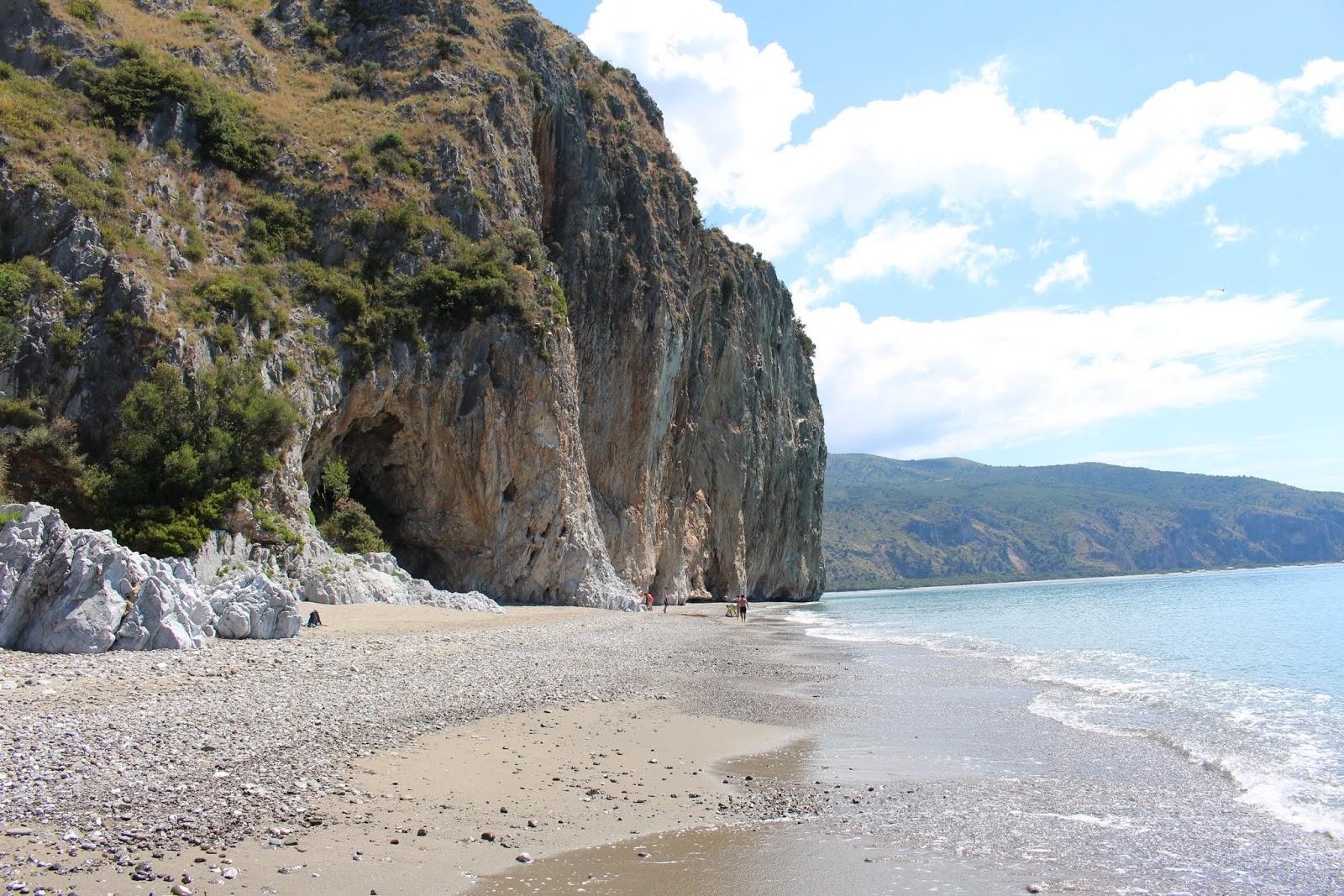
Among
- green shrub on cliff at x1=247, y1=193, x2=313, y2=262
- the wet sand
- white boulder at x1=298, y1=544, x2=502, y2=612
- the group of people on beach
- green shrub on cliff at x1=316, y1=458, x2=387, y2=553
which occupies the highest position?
green shrub on cliff at x1=247, y1=193, x2=313, y2=262

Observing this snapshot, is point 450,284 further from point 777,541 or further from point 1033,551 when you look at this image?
point 1033,551

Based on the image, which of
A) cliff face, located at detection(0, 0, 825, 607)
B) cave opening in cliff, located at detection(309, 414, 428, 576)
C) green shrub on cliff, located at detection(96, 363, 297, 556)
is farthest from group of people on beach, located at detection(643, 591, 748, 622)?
green shrub on cliff, located at detection(96, 363, 297, 556)

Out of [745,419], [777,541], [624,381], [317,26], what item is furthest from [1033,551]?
[317,26]

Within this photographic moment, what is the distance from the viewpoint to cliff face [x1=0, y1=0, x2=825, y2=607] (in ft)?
71.7

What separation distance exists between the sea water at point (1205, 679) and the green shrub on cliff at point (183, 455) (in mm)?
17421

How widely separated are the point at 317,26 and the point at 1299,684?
141ft

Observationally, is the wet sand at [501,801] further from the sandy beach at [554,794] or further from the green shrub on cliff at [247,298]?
the green shrub on cliff at [247,298]

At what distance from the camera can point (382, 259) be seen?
29.5 meters

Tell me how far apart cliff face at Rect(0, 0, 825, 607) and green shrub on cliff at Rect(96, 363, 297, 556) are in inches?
21.0

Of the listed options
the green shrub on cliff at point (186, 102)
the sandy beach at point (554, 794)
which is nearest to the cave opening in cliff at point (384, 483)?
the green shrub on cliff at point (186, 102)

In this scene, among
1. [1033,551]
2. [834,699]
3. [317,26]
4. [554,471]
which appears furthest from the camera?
[1033,551]

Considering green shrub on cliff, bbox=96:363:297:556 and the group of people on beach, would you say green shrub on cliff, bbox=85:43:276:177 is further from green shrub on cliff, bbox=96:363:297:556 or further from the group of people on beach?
the group of people on beach

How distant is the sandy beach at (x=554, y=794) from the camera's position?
5387mm

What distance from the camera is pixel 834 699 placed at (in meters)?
13.4
